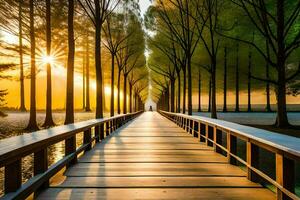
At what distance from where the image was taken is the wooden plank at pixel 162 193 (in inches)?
231

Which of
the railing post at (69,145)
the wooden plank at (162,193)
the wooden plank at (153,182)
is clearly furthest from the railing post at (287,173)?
the railing post at (69,145)

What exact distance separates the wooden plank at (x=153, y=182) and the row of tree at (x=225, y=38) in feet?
42.5

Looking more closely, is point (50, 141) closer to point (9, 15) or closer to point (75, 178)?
point (75, 178)

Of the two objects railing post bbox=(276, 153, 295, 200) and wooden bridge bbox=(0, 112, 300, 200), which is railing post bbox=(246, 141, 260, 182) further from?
railing post bbox=(276, 153, 295, 200)

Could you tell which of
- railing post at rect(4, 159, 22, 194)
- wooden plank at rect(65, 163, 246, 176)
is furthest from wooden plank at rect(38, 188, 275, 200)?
wooden plank at rect(65, 163, 246, 176)

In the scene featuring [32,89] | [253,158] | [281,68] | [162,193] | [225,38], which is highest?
[225,38]

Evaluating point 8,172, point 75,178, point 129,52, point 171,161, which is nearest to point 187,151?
point 171,161

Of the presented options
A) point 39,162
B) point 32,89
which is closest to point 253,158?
point 39,162

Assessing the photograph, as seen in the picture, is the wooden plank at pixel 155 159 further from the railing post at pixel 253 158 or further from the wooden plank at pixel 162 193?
the wooden plank at pixel 162 193

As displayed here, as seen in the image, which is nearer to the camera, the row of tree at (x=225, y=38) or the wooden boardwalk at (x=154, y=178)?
the wooden boardwalk at (x=154, y=178)

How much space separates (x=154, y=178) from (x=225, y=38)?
28192 mm

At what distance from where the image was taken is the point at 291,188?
5.15 metres

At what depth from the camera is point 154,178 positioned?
731 cm

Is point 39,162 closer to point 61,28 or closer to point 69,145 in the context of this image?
point 69,145
